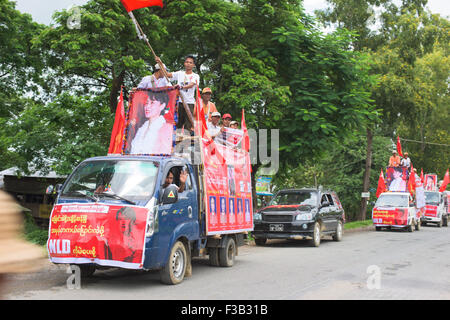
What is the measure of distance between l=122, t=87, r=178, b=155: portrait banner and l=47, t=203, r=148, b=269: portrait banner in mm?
2455

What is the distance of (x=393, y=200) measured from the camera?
28391 millimetres

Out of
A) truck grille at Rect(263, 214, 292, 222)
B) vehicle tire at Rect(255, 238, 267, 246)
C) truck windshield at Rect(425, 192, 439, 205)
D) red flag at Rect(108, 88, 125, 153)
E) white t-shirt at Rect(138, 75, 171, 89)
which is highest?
white t-shirt at Rect(138, 75, 171, 89)

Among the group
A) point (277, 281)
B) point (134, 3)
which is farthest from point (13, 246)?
point (134, 3)

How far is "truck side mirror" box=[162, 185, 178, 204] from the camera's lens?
27.8 feet

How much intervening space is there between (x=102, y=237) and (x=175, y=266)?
5.37 ft

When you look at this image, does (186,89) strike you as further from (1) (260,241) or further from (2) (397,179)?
(2) (397,179)

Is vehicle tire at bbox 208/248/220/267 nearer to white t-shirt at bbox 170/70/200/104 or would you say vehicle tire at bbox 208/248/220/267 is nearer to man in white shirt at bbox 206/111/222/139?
man in white shirt at bbox 206/111/222/139

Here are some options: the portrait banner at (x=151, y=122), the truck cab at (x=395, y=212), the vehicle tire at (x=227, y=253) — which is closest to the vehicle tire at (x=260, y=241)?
the vehicle tire at (x=227, y=253)

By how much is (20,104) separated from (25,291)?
18.6 metres

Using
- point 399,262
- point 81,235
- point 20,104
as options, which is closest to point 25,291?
point 81,235

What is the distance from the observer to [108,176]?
8.89 metres

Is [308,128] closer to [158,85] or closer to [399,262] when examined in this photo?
[399,262]

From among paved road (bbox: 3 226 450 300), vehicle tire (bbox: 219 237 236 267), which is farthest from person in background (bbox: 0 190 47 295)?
vehicle tire (bbox: 219 237 236 267)
